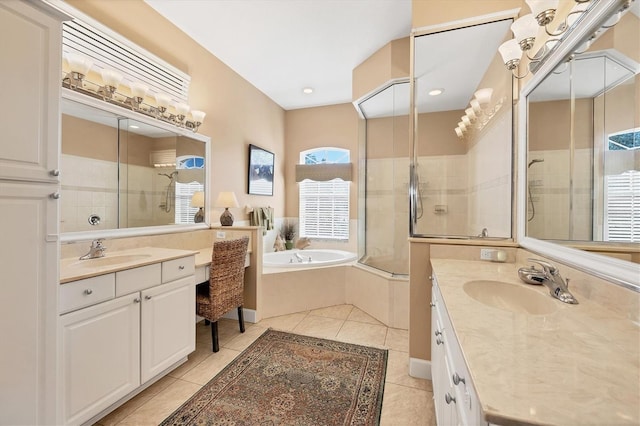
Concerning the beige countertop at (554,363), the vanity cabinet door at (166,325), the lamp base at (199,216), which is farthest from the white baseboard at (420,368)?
the lamp base at (199,216)

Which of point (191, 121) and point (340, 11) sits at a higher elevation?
point (340, 11)

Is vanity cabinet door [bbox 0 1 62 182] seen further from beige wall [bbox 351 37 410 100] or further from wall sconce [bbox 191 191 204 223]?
beige wall [bbox 351 37 410 100]

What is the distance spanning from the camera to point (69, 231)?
1819mm

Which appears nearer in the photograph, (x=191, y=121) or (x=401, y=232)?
(x=191, y=121)

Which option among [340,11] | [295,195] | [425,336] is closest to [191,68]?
[340,11]

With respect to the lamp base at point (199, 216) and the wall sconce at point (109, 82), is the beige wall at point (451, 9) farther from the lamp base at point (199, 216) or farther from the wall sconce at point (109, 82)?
the lamp base at point (199, 216)

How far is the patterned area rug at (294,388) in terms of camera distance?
5.17 ft

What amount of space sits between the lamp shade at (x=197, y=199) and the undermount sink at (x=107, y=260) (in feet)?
2.92

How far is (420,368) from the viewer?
1.96 metres

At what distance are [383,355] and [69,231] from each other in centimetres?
251

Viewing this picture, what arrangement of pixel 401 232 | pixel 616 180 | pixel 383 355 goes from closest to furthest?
pixel 616 180 → pixel 383 355 → pixel 401 232

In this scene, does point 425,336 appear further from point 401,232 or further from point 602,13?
point 602,13

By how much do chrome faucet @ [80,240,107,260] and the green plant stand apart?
2.89 meters

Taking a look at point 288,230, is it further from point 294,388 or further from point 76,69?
point 76,69
